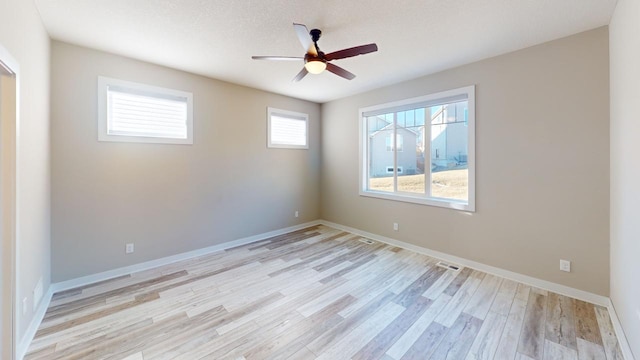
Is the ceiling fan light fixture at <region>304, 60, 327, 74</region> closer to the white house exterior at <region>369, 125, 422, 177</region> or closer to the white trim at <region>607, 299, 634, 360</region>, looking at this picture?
the white house exterior at <region>369, 125, 422, 177</region>

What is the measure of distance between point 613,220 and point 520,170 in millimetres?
846

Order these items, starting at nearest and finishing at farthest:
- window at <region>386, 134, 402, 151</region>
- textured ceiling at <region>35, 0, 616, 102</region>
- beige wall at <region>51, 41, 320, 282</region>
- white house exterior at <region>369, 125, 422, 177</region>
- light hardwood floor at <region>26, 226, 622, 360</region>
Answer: light hardwood floor at <region>26, 226, 622, 360</region>
textured ceiling at <region>35, 0, 616, 102</region>
beige wall at <region>51, 41, 320, 282</region>
white house exterior at <region>369, 125, 422, 177</region>
window at <region>386, 134, 402, 151</region>

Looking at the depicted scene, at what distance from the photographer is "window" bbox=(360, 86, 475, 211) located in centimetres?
334

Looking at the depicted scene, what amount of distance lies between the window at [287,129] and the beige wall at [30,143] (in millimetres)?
2765

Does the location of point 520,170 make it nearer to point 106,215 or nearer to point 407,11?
point 407,11

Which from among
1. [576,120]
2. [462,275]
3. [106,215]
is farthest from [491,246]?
[106,215]

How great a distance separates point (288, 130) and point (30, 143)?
3.41 metres

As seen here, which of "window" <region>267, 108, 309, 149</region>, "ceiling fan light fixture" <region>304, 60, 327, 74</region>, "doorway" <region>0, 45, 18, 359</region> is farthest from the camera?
"window" <region>267, 108, 309, 149</region>

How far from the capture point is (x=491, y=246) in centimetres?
308

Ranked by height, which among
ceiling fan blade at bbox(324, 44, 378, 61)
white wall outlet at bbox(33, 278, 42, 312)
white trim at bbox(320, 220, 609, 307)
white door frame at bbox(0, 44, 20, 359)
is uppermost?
ceiling fan blade at bbox(324, 44, 378, 61)

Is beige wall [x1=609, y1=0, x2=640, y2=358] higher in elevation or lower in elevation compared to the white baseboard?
higher

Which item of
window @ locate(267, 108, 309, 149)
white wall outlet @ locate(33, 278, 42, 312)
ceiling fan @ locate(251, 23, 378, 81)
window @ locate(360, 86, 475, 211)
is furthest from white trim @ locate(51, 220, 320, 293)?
ceiling fan @ locate(251, 23, 378, 81)

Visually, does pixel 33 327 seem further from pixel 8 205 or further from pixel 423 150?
pixel 423 150

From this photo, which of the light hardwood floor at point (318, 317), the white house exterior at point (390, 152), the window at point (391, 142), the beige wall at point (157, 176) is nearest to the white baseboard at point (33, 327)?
the light hardwood floor at point (318, 317)
